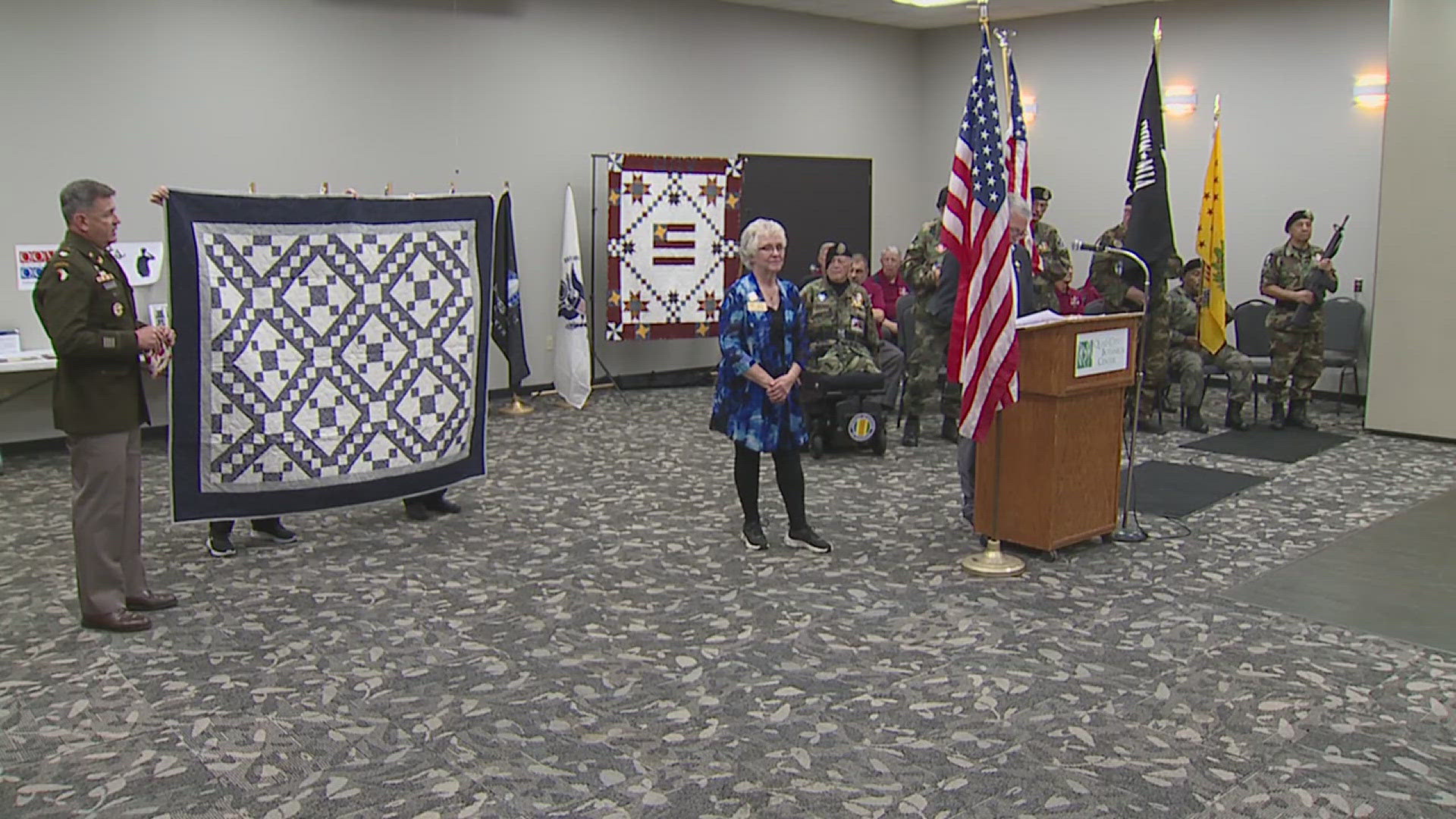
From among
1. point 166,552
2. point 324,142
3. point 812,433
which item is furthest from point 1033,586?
point 324,142

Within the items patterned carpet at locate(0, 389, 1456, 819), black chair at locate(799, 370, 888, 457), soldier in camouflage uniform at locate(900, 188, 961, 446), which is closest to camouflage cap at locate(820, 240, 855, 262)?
soldier in camouflage uniform at locate(900, 188, 961, 446)

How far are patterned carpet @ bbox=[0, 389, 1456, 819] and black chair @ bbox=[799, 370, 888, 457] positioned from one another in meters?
1.29

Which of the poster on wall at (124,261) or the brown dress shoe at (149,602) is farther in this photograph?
the poster on wall at (124,261)

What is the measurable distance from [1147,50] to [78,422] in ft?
30.9

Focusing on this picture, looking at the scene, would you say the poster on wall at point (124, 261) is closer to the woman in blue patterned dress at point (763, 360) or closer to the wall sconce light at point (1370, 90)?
the woman in blue patterned dress at point (763, 360)

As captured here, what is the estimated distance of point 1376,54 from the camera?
9.43 meters

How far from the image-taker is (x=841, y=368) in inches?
304

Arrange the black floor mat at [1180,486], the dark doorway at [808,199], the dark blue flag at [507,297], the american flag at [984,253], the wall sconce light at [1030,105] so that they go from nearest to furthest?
the american flag at [984,253], the black floor mat at [1180,486], the dark blue flag at [507,297], the dark doorway at [808,199], the wall sconce light at [1030,105]

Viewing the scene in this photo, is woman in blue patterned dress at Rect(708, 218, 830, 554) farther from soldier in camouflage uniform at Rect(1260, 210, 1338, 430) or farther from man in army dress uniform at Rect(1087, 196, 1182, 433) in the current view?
soldier in camouflage uniform at Rect(1260, 210, 1338, 430)

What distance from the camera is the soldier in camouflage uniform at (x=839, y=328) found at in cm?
771

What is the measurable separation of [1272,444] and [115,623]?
22.8 feet

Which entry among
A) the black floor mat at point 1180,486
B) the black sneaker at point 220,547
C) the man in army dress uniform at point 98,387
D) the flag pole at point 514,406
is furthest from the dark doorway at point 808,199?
the man in army dress uniform at point 98,387

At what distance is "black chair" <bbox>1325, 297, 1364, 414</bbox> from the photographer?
9.38m

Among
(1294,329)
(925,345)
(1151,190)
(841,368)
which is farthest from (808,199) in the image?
(1151,190)
